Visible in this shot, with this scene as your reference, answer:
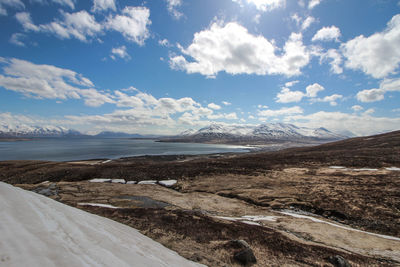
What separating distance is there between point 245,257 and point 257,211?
1163 centimetres

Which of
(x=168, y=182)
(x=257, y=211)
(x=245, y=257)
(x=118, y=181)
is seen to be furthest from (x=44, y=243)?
(x=118, y=181)

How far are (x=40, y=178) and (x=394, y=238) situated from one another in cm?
5531

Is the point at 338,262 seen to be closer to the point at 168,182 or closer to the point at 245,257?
the point at 245,257

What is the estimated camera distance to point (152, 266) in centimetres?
583

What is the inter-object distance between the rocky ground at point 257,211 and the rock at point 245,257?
6cm

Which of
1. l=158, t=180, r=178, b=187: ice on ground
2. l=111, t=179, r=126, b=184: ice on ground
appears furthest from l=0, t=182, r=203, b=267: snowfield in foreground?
l=111, t=179, r=126, b=184: ice on ground

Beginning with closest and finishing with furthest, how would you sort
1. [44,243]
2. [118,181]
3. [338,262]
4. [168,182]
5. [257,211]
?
[44,243]
[338,262]
[257,211]
[168,182]
[118,181]

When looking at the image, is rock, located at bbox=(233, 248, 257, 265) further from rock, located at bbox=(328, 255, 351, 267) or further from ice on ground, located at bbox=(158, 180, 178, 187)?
ice on ground, located at bbox=(158, 180, 178, 187)

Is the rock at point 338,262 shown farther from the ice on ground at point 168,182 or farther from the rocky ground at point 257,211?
the ice on ground at point 168,182

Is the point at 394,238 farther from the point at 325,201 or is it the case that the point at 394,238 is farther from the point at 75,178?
the point at 75,178

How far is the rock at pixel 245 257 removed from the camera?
8539 mm

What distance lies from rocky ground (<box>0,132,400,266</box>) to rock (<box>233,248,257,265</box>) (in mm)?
63

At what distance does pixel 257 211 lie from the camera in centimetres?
1908

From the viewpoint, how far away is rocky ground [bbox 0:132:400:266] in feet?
32.3
